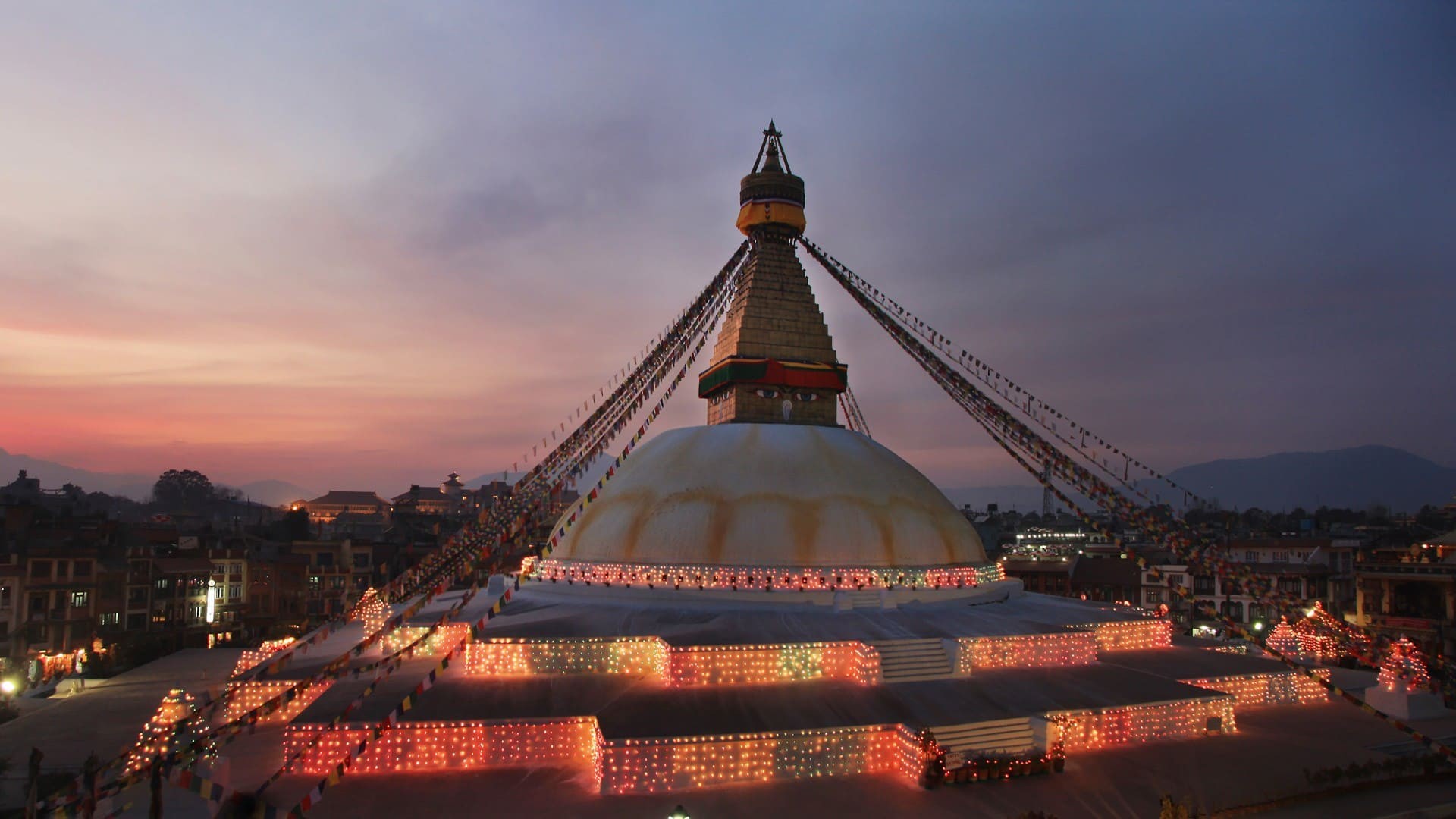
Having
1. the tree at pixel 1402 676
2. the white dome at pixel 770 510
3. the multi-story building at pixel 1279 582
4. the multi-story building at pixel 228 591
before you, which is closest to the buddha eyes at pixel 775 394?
the white dome at pixel 770 510

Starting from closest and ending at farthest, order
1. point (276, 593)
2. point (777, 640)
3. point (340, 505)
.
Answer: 1. point (777, 640)
2. point (276, 593)
3. point (340, 505)

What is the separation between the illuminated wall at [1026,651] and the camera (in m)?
10.6

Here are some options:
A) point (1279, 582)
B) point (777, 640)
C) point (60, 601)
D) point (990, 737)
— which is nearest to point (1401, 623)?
point (1279, 582)

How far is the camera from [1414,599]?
22.4 meters

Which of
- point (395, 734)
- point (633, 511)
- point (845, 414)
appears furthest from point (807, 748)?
point (845, 414)

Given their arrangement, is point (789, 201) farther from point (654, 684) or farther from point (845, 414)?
point (654, 684)

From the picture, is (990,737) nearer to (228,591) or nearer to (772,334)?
(772,334)

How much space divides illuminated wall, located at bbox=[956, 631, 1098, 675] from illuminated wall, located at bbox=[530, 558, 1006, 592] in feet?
6.35

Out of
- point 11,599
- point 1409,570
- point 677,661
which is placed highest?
point 1409,570

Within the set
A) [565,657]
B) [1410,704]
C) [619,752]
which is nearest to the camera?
[619,752]

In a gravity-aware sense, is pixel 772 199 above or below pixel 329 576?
above

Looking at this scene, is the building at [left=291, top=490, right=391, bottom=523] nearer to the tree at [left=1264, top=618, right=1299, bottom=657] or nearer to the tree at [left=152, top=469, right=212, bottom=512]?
the tree at [left=152, top=469, right=212, bottom=512]

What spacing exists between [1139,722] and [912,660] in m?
2.60

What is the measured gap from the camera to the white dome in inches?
496
